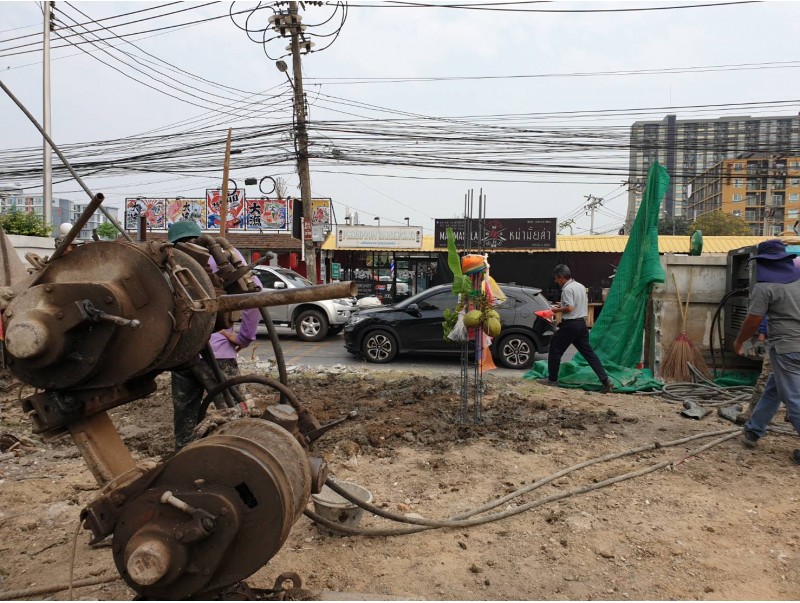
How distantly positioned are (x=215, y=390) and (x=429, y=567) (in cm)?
154

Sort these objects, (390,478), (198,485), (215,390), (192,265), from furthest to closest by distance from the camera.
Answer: (390,478), (215,390), (192,265), (198,485)

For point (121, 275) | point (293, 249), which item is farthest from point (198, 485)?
point (293, 249)

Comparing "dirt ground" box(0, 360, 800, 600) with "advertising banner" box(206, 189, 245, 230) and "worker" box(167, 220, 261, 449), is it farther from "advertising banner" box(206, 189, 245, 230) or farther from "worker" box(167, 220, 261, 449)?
"advertising banner" box(206, 189, 245, 230)

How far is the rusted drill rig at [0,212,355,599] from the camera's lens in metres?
1.99

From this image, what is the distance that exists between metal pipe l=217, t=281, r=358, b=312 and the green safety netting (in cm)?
677

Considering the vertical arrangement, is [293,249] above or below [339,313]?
above

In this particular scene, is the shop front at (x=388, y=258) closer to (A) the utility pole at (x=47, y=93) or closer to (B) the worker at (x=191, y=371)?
(A) the utility pole at (x=47, y=93)

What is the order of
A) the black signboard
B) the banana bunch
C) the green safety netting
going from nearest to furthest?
the banana bunch, the green safety netting, the black signboard

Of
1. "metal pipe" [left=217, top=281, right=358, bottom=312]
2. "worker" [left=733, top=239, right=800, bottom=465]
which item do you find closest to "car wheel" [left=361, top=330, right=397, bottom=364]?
"worker" [left=733, top=239, right=800, bottom=465]

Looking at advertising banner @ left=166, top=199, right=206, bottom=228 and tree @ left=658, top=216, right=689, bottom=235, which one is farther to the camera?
tree @ left=658, top=216, right=689, bottom=235

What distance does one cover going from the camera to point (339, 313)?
14.0 m

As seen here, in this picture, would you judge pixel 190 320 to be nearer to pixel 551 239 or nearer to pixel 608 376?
pixel 608 376

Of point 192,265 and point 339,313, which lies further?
point 339,313

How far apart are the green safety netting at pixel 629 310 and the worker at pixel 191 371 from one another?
5469 millimetres
